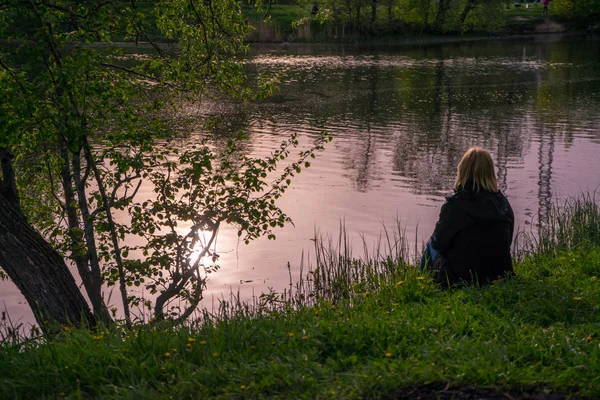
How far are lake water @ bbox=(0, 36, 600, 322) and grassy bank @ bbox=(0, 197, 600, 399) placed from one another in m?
4.06

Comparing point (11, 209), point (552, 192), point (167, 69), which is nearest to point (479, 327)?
point (11, 209)

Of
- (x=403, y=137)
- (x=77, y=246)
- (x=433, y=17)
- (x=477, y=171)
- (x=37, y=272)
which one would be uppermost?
(x=433, y=17)

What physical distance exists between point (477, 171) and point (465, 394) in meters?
2.95

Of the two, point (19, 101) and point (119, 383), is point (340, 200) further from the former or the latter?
point (119, 383)

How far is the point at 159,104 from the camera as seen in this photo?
8.46m

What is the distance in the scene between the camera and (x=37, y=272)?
255 inches

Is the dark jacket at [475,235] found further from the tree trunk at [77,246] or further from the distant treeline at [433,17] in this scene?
the distant treeline at [433,17]

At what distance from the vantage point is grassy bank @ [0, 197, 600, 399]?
4.37 metres

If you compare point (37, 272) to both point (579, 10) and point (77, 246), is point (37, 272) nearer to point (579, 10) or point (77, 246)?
point (77, 246)

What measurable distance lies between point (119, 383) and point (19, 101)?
3.32m

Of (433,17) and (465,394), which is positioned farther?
(433,17)

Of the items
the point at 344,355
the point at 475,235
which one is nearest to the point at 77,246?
the point at 475,235

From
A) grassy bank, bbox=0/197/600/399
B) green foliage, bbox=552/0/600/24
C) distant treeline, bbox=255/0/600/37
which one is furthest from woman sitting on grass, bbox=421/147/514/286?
green foliage, bbox=552/0/600/24

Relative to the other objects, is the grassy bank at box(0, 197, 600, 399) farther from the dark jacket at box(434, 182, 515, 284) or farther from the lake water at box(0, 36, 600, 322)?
the lake water at box(0, 36, 600, 322)
